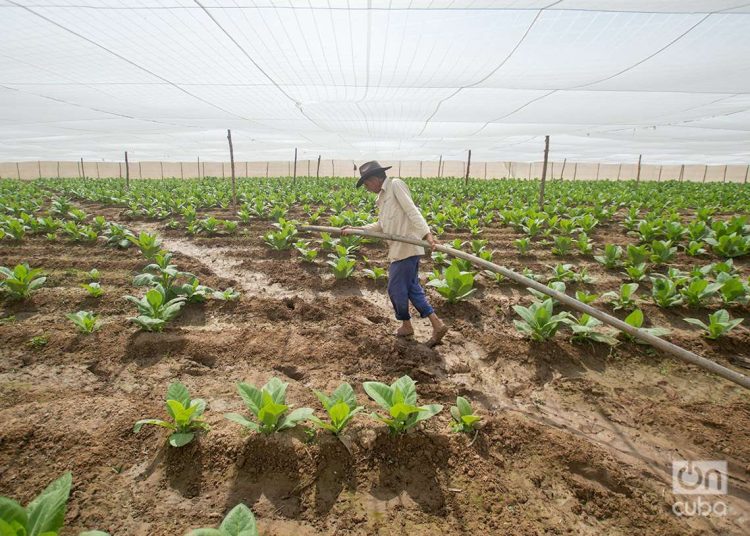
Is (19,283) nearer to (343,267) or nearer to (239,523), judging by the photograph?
(343,267)

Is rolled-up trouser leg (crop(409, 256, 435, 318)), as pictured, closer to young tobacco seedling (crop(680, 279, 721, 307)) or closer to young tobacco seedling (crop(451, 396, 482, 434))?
young tobacco seedling (crop(451, 396, 482, 434))

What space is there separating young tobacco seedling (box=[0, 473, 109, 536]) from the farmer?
10.6 ft

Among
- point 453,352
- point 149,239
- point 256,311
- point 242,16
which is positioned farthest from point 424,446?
point 149,239

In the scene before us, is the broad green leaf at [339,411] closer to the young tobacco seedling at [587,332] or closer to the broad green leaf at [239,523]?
the broad green leaf at [239,523]

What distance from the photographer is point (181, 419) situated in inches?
105

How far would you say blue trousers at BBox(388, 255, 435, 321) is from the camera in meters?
4.40

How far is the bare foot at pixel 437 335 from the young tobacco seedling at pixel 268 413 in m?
2.02

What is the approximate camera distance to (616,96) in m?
7.82

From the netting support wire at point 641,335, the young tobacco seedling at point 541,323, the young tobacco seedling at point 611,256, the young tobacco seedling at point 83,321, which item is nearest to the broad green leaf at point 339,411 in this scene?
the netting support wire at point 641,335

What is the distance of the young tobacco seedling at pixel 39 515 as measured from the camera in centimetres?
158

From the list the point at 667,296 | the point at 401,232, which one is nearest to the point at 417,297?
the point at 401,232

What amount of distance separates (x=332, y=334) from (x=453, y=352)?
1.44m

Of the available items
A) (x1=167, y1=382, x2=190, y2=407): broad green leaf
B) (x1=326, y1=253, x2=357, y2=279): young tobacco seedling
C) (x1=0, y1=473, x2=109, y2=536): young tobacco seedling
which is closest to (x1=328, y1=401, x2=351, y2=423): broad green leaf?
(x1=167, y1=382, x2=190, y2=407): broad green leaf

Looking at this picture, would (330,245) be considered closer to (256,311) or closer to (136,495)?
(256,311)
